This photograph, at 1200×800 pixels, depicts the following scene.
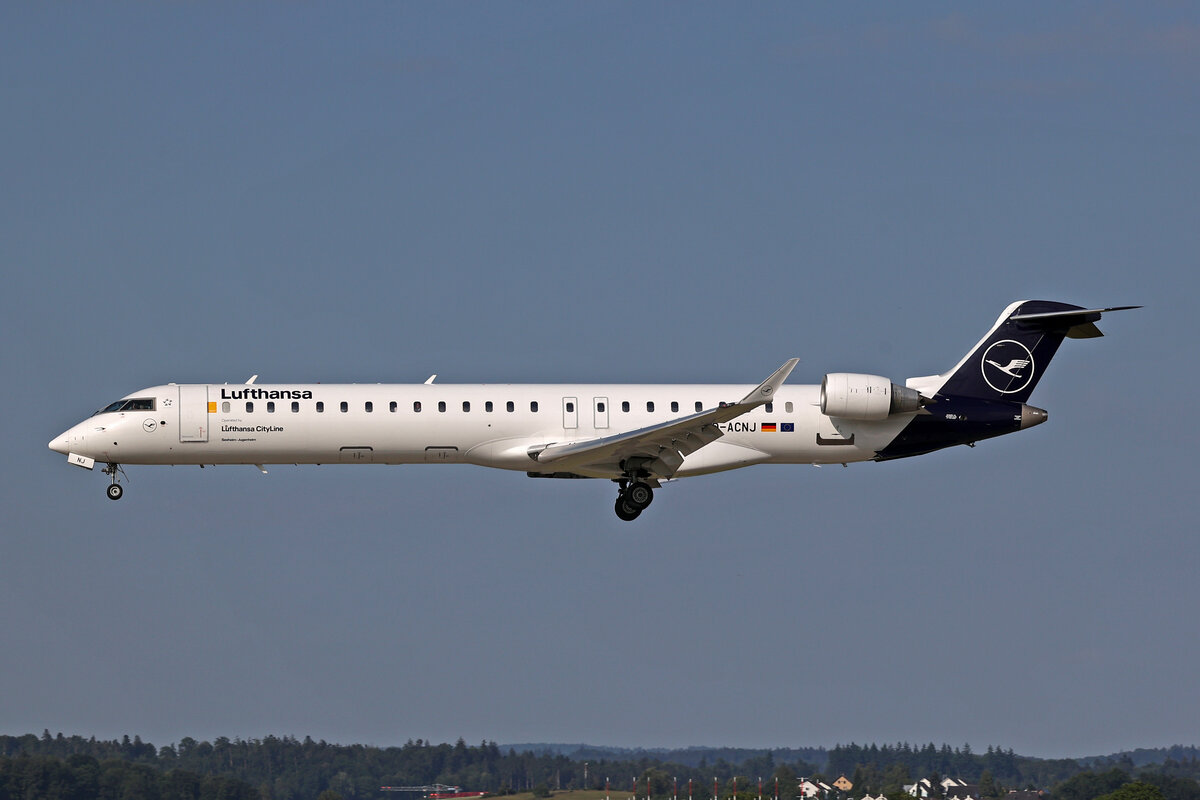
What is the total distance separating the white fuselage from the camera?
3869 cm

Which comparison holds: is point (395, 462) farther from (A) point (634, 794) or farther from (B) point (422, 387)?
(A) point (634, 794)

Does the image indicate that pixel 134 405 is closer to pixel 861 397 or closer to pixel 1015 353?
pixel 861 397

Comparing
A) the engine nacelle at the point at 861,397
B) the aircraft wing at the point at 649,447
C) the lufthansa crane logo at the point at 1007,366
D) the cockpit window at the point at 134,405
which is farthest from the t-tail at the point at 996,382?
the cockpit window at the point at 134,405

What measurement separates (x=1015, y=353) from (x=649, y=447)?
411 inches

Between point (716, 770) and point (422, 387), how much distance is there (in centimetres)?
8282

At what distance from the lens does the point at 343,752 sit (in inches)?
3964

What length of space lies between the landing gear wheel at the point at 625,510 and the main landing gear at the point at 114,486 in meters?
12.2

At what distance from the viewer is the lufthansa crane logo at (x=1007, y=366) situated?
1646 inches

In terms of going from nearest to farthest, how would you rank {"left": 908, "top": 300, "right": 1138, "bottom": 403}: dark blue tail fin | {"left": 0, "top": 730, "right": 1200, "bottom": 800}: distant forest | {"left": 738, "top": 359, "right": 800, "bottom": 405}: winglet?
{"left": 738, "top": 359, "right": 800, "bottom": 405}: winglet < {"left": 908, "top": 300, "right": 1138, "bottom": 403}: dark blue tail fin < {"left": 0, "top": 730, "right": 1200, "bottom": 800}: distant forest

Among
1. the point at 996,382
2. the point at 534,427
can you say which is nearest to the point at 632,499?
the point at 534,427

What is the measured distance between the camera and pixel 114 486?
40031 millimetres

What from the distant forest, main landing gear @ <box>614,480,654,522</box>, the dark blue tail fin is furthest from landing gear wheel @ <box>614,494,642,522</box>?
the distant forest

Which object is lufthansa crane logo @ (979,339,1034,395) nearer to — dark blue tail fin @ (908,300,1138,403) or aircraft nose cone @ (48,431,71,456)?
dark blue tail fin @ (908,300,1138,403)

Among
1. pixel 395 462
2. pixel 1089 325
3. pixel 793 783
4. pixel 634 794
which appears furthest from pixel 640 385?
pixel 793 783
